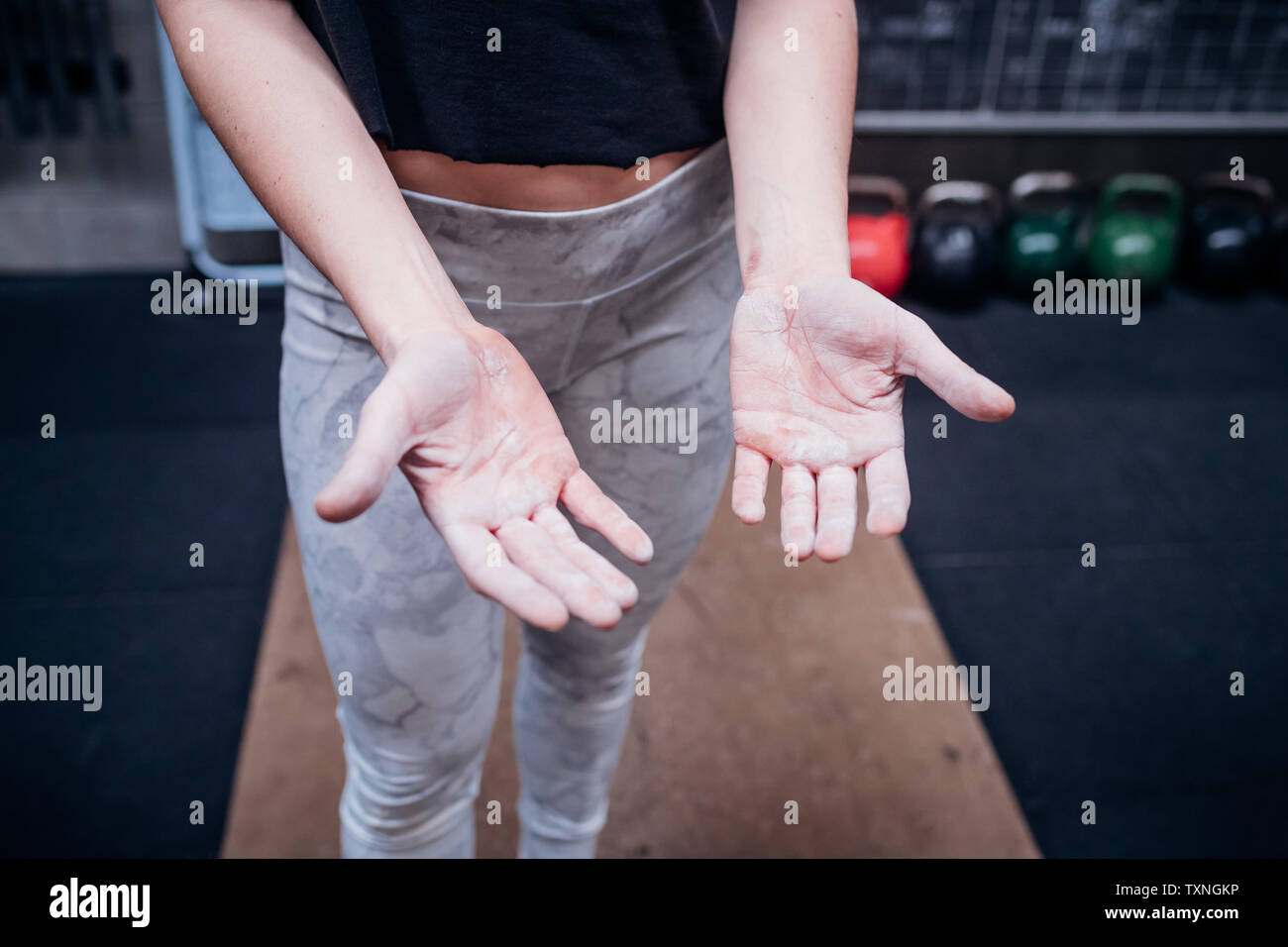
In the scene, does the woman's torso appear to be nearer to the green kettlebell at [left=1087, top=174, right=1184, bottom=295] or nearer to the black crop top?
the black crop top

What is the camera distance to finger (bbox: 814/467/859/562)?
70 cm

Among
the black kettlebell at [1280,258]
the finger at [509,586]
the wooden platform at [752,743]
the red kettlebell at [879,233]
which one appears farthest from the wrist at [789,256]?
the black kettlebell at [1280,258]

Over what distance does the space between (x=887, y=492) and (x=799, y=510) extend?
0.07m

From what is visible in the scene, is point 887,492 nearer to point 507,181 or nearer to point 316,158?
point 507,181

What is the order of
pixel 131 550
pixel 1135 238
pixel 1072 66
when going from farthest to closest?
pixel 1072 66 → pixel 1135 238 → pixel 131 550

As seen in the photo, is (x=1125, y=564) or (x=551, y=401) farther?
(x=1125, y=564)

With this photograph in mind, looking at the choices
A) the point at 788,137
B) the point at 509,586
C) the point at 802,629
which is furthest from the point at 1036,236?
the point at 509,586

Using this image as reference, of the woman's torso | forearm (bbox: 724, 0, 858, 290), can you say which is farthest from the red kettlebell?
A: the woman's torso

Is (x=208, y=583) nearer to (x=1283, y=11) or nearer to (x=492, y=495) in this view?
(x=492, y=495)

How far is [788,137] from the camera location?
2.69 feet

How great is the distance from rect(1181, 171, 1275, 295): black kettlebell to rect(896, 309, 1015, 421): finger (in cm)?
295

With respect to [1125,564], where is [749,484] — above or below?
above

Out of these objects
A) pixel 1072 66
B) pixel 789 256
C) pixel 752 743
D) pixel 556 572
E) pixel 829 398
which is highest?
pixel 1072 66
